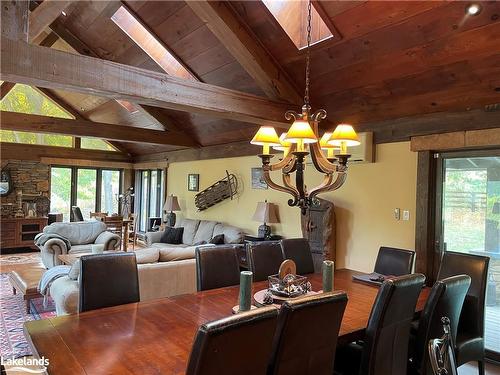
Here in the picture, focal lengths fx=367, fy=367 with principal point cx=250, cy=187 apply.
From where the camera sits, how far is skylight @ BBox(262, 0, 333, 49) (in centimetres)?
360

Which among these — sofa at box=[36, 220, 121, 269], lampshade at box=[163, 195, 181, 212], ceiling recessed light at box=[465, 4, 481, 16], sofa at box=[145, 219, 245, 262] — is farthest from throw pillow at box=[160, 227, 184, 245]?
ceiling recessed light at box=[465, 4, 481, 16]

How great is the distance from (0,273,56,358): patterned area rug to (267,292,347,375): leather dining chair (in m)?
2.46

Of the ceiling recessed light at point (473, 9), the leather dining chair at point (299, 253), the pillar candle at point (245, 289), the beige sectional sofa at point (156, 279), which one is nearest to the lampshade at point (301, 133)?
the pillar candle at point (245, 289)

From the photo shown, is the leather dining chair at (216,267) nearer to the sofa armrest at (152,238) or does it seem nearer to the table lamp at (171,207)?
the sofa armrest at (152,238)

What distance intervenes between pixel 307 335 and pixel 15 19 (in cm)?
300

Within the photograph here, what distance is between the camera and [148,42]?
5.04 metres

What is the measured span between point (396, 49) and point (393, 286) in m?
2.31

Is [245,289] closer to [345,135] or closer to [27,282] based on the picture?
[345,135]

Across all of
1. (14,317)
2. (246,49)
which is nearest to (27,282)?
(14,317)

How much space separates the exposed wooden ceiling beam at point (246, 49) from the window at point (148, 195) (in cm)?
538

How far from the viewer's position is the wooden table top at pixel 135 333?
1583 millimetres

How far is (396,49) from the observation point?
3.30 metres

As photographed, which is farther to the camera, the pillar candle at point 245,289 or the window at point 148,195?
the window at point 148,195

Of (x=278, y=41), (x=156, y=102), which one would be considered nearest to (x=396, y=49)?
(x=278, y=41)
